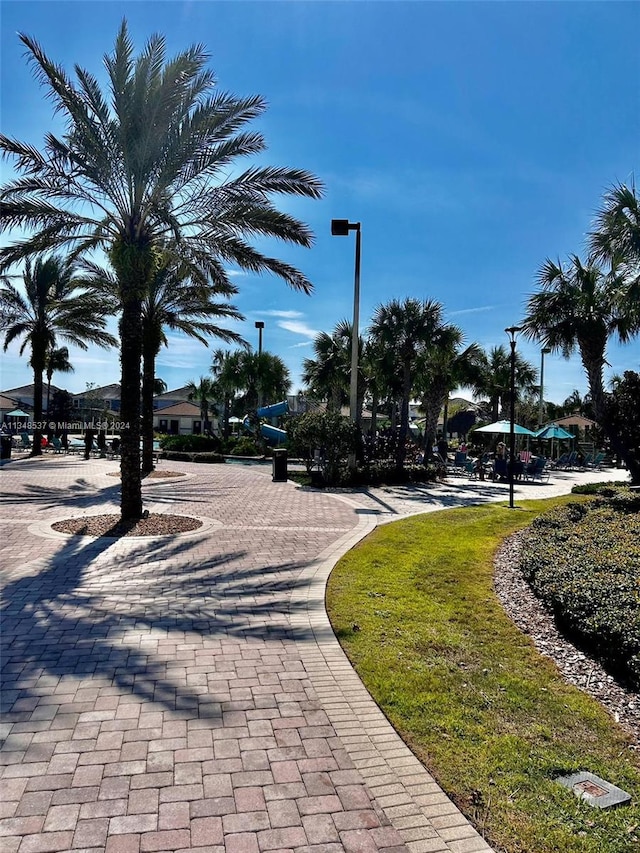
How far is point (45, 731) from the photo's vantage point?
11.1 ft

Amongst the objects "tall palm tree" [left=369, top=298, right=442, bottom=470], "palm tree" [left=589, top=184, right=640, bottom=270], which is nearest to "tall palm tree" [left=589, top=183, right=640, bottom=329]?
"palm tree" [left=589, top=184, right=640, bottom=270]

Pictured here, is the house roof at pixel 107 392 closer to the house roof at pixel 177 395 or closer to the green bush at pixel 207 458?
the house roof at pixel 177 395

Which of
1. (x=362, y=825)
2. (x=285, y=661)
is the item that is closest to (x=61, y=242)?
(x=285, y=661)

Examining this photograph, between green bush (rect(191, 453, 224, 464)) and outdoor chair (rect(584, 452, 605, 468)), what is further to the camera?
outdoor chair (rect(584, 452, 605, 468))

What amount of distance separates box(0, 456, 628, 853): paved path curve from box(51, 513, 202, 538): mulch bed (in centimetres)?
171

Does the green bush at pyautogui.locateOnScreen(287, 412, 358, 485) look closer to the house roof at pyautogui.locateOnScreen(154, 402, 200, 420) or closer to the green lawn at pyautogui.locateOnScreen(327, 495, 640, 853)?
the green lawn at pyautogui.locateOnScreen(327, 495, 640, 853)

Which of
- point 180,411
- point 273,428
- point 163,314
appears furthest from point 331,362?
point 180,411

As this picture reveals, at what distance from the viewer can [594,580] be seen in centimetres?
578

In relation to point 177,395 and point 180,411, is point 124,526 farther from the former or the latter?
point 177,395

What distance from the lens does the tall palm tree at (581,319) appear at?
1670 centimetres

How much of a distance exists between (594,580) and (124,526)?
7.67m

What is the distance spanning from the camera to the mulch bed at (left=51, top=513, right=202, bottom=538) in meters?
9.52

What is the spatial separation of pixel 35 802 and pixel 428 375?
24024 millimetres

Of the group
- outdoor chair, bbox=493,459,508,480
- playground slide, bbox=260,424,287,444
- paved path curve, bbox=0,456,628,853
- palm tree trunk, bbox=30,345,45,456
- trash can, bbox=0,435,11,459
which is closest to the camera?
paved path curve, bbox=0,456,628,853
